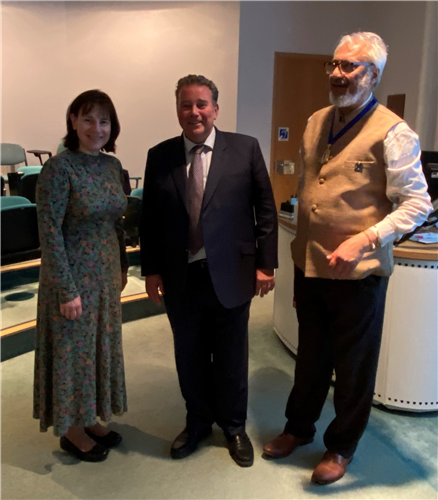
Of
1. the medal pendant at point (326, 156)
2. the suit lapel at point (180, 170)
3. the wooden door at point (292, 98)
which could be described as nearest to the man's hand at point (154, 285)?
the suit lapel at point (180, 170)

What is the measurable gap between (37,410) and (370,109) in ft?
5.69

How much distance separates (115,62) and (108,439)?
5140mm

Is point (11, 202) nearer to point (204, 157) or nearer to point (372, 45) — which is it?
point (204, 157)

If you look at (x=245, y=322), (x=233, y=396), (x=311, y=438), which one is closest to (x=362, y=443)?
(x=311, y=438)

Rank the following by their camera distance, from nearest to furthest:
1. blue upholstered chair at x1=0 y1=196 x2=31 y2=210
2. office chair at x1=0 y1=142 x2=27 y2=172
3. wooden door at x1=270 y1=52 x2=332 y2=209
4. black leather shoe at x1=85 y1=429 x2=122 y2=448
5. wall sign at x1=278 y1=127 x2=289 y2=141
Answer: black leather shoe at x1=85 y1=429 x2=122 y2=448
blue upholstered chair at x1=0 y1=196 x2=31 y2=210
wooden door at x1=270 y1=52 x2=332 y2=209
wall sign at x1=278 y1=127 x2=289 y2=141
office chair at x1=0 y1=142 x2=27 y2=172

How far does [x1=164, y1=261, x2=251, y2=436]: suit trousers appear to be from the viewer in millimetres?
→ 1886

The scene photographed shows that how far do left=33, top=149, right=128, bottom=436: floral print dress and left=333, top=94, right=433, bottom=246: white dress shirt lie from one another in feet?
3.27

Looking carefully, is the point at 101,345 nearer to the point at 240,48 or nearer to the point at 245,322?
the point at 245,322

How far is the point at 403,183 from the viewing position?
1542 millimetres

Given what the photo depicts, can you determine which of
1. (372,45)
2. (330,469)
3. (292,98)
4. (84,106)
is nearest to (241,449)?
(330,469)

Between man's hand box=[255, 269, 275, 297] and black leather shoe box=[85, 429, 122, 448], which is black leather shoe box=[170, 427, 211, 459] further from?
man's hand box=[255, 269, 275, 297]

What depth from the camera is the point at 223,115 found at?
557 cm

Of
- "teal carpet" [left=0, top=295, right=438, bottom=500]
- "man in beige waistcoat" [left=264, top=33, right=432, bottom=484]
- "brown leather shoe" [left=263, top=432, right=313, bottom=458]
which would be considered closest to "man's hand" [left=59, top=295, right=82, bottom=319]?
"teal carpet" [left=0, top=295, right=438, bottom=500]

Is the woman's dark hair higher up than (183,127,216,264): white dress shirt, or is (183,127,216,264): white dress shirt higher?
the woman's dark hair
